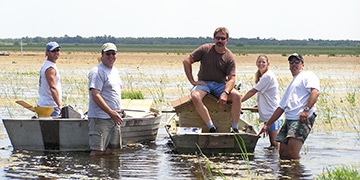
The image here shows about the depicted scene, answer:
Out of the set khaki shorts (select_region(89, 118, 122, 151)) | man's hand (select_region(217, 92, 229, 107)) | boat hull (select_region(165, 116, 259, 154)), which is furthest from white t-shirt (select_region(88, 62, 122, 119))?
man's hand (select_region(217, 92, 229, 107))

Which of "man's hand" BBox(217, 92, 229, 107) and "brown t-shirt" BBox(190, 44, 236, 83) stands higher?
"brown t-shirt" BBox(190, 44, 236, 83)

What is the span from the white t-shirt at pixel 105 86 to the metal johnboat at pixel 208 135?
56.4 inches

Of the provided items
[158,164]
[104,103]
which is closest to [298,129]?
[158,164]

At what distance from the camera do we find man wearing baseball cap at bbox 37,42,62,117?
1067 centimetres

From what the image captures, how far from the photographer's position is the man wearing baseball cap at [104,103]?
32.6 ft

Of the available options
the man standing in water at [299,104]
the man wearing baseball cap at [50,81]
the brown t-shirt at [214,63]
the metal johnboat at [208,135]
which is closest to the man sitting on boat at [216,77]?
the brown t-shirt at [214,63]

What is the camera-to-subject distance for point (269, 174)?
32.0 feet

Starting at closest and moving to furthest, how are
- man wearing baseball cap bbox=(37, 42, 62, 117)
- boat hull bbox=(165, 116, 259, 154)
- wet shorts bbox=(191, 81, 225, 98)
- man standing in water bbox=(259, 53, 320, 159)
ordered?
man standing in water bbox=(259, 53, 320, 159) < man wearing baseball cap bbox=(37, 42, 62, 117) < boat hull bbox=(165, 116, 259, 154) < wet shorts bbox=(191, 81, 225, 98)

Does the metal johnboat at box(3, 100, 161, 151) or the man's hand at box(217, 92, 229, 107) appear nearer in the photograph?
the man's hand at box(217, 92, 229, 107)

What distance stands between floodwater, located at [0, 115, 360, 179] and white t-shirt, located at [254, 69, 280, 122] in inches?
31.0

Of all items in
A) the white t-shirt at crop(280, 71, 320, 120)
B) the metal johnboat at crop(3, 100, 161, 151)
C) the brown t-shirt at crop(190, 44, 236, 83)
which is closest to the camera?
the white t-shirt at crop(280, 71, 320, 120)

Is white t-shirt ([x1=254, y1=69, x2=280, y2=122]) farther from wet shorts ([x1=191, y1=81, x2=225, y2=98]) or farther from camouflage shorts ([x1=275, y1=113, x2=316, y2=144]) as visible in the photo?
camouflage shorts ([x1=275, y1=113, x2=316, y2=144])

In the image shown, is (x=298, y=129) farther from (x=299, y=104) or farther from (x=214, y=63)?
(x=214, y=63)

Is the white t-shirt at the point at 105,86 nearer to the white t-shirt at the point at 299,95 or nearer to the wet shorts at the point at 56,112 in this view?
the wet shorts at the point at 56,112
